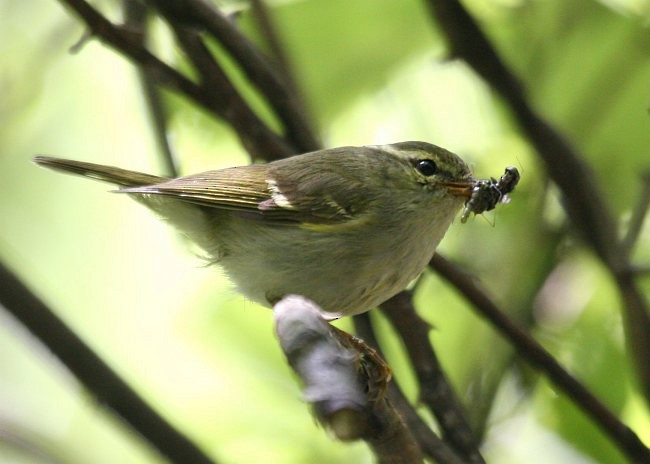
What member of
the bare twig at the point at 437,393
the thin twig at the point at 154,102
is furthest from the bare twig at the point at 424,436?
the thin twig at the point at 154,102

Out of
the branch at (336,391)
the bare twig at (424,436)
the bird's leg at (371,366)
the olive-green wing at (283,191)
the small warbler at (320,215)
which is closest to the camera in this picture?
the branch at (336,391)

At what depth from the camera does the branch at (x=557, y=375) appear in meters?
2.20

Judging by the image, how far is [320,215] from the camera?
9.30ft

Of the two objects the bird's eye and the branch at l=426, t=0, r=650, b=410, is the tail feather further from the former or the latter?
the branch at l=426, t=0, r=650, b=410

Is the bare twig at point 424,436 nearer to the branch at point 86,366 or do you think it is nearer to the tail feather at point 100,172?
the branch at point 86,366

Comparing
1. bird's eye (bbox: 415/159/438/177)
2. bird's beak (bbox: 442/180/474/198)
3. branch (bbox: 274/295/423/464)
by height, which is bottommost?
bird's beak (bbox: 442/180/474/198)

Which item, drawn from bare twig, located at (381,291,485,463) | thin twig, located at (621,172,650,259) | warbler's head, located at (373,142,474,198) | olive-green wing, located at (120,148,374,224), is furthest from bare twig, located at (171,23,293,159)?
thin twig, located at (621,172,650,259)

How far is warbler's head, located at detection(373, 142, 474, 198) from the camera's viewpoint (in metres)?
2.89

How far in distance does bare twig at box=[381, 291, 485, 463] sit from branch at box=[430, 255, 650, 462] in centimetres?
17

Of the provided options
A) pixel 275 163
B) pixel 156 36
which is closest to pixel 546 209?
pixel 275 163

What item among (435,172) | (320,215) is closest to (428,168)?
(435,172)

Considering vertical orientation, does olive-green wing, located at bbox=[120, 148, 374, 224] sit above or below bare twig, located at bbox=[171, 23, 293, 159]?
below

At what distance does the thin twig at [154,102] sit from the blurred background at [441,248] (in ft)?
0.38

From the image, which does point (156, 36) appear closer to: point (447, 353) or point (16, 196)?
point (16, 196)
